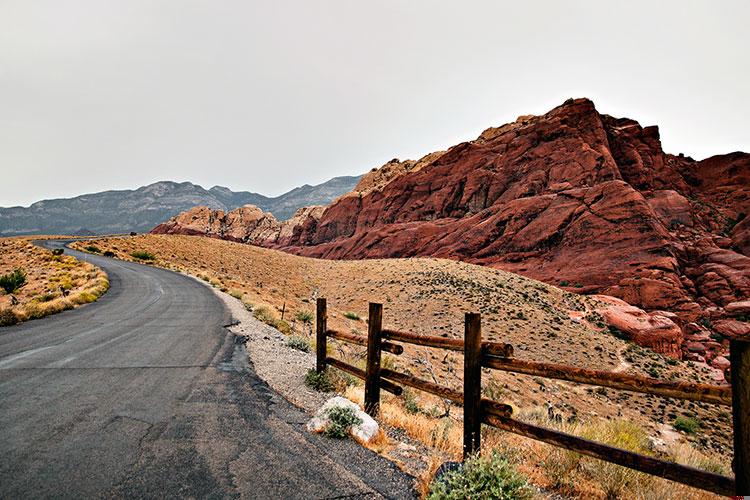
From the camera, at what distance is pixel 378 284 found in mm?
40781

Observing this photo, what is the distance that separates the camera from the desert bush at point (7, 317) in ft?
41.2

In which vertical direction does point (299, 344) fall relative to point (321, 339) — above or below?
below

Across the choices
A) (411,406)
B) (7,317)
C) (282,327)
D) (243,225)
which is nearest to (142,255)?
(7,317)

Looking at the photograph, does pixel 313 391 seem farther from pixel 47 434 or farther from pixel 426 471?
pixel 47 434

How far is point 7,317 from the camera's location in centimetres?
1273

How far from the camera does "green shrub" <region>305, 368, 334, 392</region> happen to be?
282 inches

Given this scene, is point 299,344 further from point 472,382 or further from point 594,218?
point 594,218

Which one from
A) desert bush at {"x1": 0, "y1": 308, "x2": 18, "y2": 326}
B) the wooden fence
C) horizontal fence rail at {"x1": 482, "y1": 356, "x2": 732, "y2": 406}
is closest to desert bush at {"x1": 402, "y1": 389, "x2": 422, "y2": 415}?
the wooden fence

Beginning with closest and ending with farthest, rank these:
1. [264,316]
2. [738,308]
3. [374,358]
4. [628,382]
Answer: [628,382] < [374,358] < [264,316] < [738,308]

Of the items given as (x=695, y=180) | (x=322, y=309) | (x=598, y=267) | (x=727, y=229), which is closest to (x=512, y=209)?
(x=598, y=267)

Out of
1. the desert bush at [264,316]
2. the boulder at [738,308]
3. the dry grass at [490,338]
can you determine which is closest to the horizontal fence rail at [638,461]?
the dry grass at [490,338]

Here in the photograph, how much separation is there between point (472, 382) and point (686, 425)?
17440 millimetres

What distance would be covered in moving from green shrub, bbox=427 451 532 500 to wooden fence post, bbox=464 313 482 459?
0.78 m

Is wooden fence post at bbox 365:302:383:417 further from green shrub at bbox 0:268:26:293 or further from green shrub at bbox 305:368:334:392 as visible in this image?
green shrub at bbox 0:268:26:293
